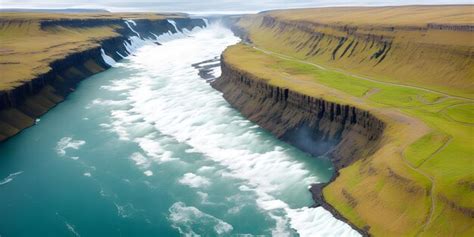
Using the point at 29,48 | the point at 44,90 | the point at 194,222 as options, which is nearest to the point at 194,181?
the point at 194,222

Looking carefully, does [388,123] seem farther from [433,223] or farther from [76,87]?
[76,87]

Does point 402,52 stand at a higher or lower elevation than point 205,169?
higher

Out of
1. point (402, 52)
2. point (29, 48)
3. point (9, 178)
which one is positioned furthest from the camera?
point (29, 48)

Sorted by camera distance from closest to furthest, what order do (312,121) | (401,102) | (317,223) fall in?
1. (317,223)
2. (401,102)
3. (312,121)

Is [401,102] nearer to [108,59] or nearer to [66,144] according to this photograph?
[66,144]

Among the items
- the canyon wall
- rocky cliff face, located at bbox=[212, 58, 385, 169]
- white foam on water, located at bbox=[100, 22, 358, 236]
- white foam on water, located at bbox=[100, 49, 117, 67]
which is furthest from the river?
white foam on water, located at bbox=[100, 49, 117, 67]

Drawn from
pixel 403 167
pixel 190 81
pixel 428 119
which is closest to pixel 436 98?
pixel 428 119
